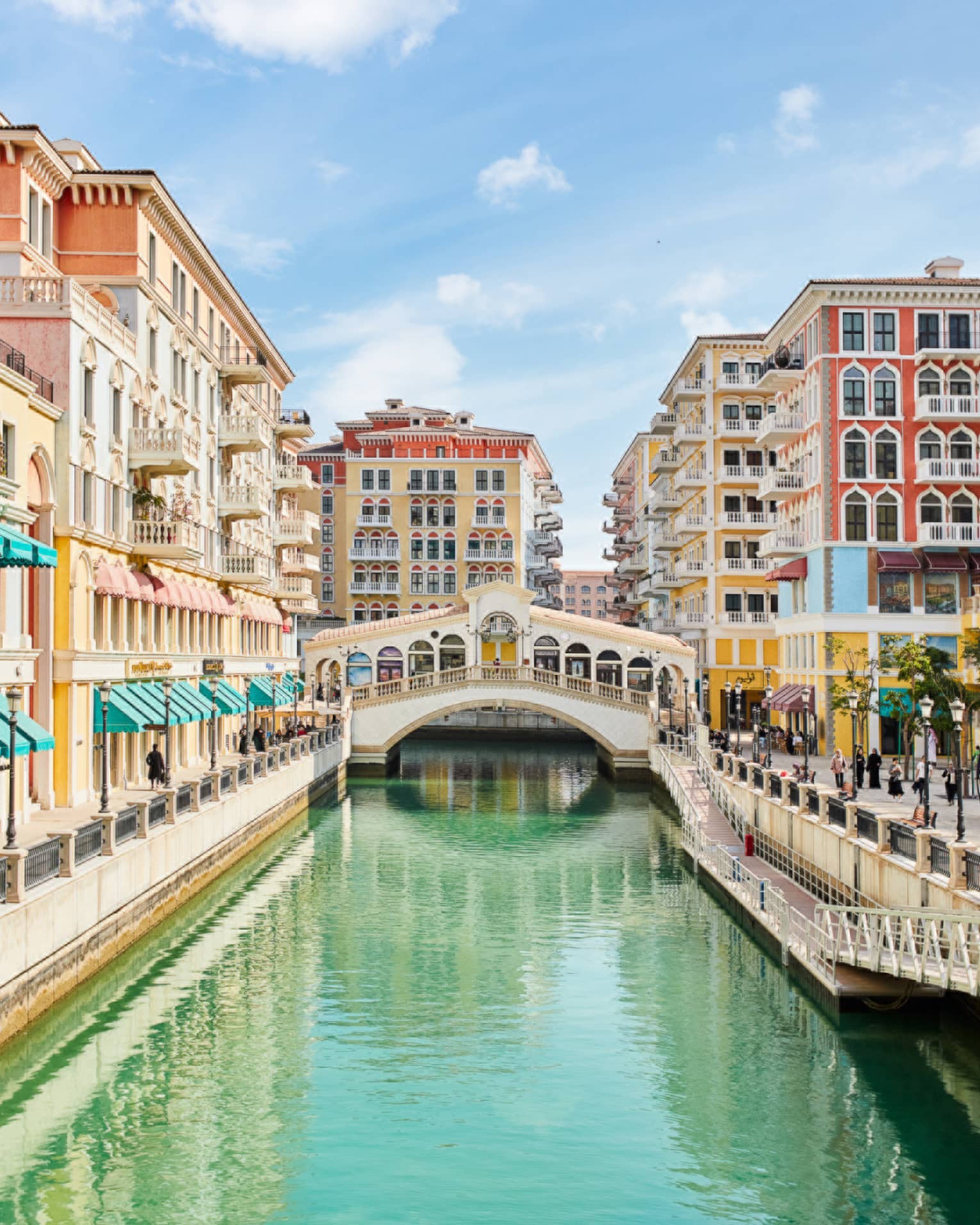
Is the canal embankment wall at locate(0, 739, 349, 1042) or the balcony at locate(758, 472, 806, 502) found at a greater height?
the balcony at locate(758, 472, 806, 502)

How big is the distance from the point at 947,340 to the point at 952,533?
7.56 meters

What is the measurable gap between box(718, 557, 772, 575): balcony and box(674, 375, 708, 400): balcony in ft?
30.9

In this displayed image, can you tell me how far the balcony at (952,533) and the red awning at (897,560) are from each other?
78cm

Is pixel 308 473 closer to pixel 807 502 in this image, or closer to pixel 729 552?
pixel 729 552

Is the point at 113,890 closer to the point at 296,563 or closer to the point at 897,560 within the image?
the point at 897,560

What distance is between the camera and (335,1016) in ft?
73.9

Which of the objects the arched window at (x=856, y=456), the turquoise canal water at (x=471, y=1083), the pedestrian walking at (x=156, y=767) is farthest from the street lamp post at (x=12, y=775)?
the arched window at (x=856, y=456)

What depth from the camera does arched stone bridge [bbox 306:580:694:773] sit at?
59.9 meters

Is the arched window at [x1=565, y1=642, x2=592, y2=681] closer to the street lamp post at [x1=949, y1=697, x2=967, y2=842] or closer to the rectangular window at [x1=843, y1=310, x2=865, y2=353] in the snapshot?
the rectangular window at [x1=843, y1=310, x2=865, y2=353]

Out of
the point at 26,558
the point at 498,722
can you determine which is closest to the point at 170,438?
the point at 26,558

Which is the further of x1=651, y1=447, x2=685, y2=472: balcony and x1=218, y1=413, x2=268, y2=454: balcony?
x1=651, y1=447, x2=685, y2=472: balcony

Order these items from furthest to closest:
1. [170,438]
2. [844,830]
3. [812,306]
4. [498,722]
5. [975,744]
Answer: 1. [498,722]
2. [812,306]
3. [975,744]
4. [170,438]
5. [844,830]

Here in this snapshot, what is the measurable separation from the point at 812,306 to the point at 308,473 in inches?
1090

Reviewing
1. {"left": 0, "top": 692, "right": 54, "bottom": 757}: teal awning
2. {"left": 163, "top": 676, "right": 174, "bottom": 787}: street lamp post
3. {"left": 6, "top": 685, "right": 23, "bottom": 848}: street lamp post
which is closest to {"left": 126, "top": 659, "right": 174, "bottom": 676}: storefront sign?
{"left": 163, "top": 676, "right": 174, "bottom": 787}: street lamp post
